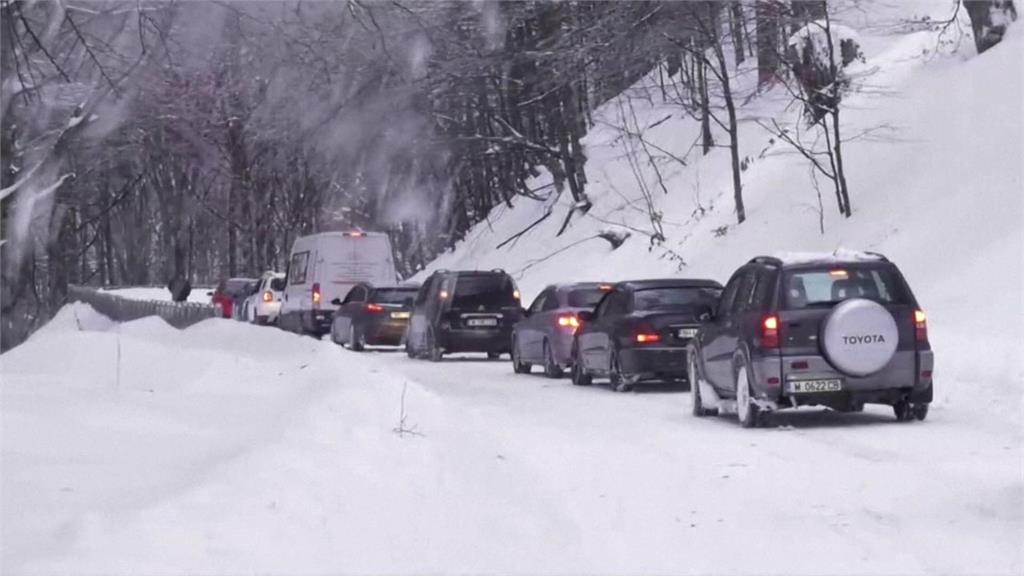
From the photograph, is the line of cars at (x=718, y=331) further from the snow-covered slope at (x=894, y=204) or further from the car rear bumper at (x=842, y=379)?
the snow-covered slope at (x=894, y=204)

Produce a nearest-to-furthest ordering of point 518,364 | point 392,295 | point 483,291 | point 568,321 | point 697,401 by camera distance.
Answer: point 697,401, point 568,321, point 518,364, point 483,291, point 392,295

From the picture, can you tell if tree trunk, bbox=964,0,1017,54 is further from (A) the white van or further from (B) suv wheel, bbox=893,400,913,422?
(B) suv wheel, bbox=893,400,913,422

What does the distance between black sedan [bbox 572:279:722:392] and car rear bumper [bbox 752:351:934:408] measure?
419 cm

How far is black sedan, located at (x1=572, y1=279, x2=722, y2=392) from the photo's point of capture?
2125 cm

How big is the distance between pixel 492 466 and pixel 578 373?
11329mm

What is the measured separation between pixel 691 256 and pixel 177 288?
3150 cm

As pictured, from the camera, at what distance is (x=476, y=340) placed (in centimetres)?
3153

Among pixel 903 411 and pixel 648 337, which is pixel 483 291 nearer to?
pixel 648 337

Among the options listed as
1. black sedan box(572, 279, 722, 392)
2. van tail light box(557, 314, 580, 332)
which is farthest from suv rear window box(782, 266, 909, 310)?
van tail light box(557, 314, 580, 332)

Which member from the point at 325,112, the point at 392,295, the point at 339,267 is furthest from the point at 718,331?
the point at 325,112

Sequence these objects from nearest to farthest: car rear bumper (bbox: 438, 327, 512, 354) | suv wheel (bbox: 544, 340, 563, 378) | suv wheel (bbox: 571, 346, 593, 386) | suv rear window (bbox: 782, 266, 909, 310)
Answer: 1. suv rear window (bbox: 782, 266, 909, 310)
2. suv wheel (bbox: 571, 346, 593, 386)
3. suv wheel (bbox: 544, 340, 563, 378)
4. car rear bumper (bbox: 438, 327, 512, 354)

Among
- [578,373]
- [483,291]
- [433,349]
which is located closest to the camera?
[578,373]

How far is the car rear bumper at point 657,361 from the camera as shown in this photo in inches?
837

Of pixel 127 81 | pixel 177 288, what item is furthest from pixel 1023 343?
pixel 177 288
